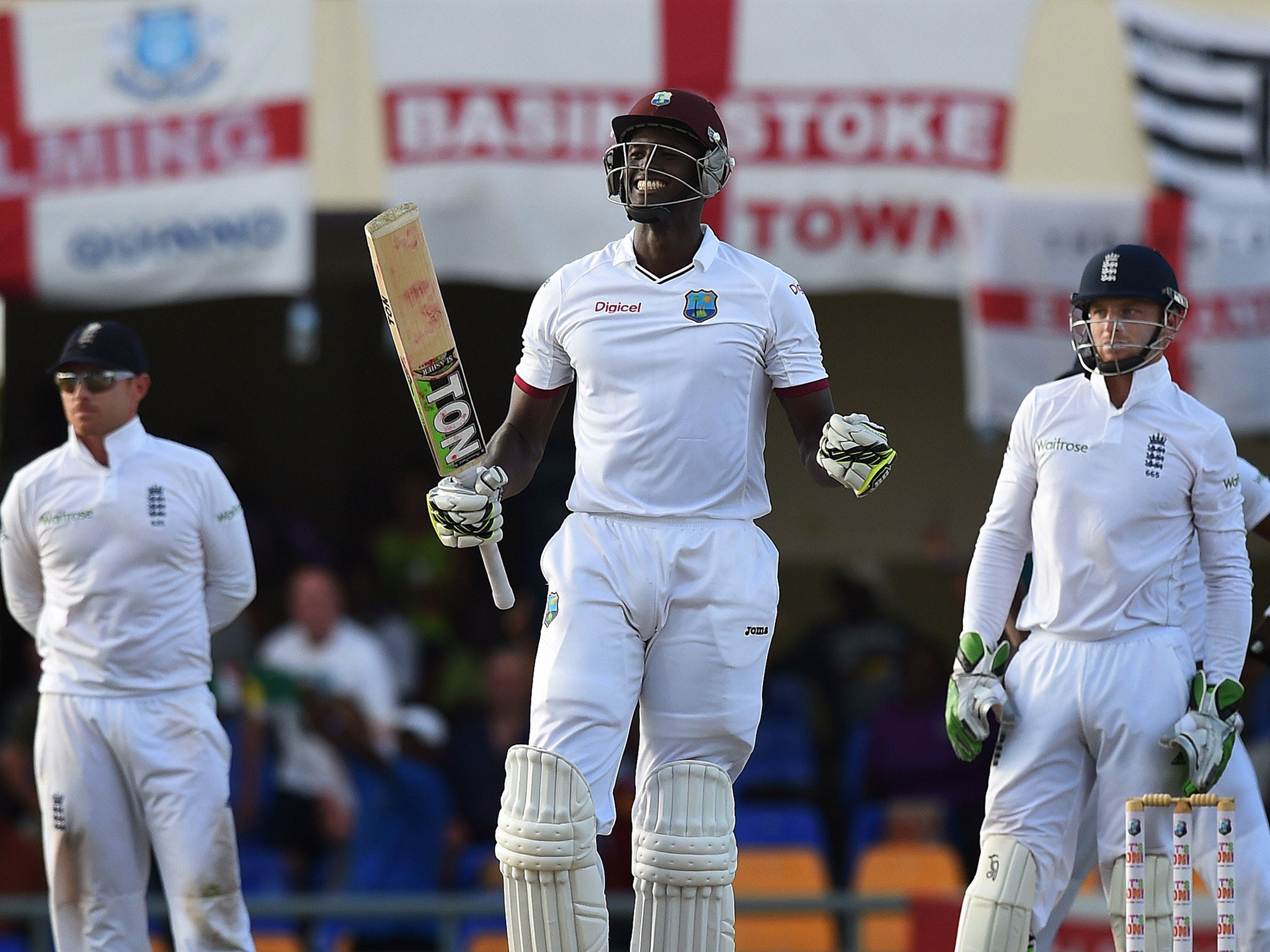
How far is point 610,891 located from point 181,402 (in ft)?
14.6

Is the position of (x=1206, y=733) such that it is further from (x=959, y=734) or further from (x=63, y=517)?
(x=63, y=517)

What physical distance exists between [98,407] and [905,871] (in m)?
4.30

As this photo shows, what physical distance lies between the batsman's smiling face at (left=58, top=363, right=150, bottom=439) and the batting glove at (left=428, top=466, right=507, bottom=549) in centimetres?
162

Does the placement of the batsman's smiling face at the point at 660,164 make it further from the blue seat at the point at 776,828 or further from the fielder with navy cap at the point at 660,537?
the blue seat at the point at 776,828

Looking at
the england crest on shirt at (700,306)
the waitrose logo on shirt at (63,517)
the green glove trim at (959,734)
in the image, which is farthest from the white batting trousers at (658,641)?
the waitrose logo on shirt at (63,517)

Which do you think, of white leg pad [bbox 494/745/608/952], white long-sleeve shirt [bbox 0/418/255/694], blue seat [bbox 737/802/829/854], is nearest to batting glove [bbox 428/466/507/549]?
white leg pad [bbox 494/745/608/952]

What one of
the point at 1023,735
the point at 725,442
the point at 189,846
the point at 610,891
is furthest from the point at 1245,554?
the point at 610,891

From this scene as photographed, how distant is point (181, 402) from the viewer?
11219mm

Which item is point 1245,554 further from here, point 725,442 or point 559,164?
point 559,164

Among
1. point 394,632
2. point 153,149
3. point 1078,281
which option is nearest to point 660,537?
point 1078,281

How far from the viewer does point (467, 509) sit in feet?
14.2

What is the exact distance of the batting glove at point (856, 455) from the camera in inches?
166

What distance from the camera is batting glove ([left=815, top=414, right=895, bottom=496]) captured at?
166 inches

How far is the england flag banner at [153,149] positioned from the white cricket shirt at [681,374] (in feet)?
13.4
